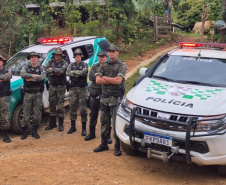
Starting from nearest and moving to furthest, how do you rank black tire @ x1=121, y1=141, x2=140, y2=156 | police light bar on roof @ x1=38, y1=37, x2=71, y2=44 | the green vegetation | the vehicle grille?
the vehicle grille → black tire @ x1=121, y1=141, x2=140, y2=156 → police light bar on roof @ x1=38, y1=37, x2=71, y2=44 → the green vegetation

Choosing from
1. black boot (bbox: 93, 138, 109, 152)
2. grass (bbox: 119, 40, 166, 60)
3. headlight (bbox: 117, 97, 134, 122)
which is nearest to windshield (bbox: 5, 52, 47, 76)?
black boot (bbox: 93, 138, 109, 152)

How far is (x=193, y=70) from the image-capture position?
5441 millimetres

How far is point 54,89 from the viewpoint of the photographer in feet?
22.9

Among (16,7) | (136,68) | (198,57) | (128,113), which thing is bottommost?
(136,68)

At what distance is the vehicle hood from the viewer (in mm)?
4293

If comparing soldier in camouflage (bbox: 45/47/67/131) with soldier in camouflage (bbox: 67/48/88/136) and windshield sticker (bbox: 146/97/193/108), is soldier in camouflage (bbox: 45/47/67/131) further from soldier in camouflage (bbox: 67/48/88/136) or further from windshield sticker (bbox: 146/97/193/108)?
windshield sticker (bbox: 146/97/193/108)

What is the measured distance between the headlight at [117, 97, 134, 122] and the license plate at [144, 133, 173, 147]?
1.26ft

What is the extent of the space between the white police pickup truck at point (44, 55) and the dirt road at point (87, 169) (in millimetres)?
976

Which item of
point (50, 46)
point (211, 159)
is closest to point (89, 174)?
point (211, 159)

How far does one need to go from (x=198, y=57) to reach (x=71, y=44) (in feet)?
11.2

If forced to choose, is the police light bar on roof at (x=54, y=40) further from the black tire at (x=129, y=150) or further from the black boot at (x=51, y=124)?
the black tire at (x=129, y=150)

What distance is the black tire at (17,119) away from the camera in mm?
6770

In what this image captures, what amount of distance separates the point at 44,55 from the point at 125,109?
323 centimetres

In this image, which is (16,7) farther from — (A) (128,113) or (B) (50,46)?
(A) (128,113)
